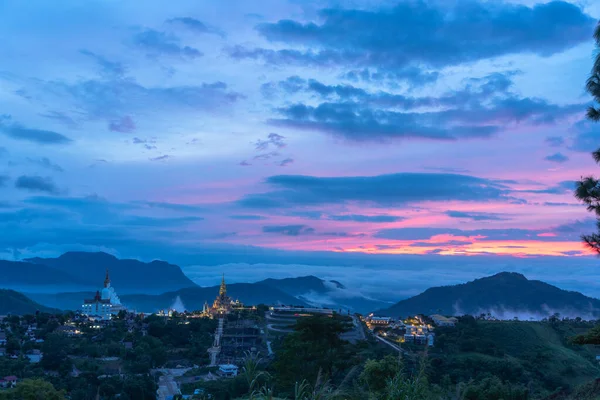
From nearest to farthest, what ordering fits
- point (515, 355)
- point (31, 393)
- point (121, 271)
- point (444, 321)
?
point (31, 393) < point (515, 355) < point (444, 321) < point (121, 271)

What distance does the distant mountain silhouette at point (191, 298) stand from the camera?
10538cm

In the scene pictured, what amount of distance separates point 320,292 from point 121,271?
8018cm

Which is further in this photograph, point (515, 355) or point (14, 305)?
point (14, 305)

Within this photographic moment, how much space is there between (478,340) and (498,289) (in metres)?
39.2

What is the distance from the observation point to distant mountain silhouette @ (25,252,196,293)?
531 ft

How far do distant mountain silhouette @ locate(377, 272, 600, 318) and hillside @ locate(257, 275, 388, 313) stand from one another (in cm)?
1927

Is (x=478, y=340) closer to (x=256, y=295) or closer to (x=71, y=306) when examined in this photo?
(x=256, y=295)

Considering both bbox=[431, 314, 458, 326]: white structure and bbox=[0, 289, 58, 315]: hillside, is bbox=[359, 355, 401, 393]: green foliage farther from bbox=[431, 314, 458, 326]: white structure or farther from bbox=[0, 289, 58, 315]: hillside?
bbox=[0, 289, 58, 315]: hillside

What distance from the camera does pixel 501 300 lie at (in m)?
71.6

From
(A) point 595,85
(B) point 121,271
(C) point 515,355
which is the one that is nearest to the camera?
(A) point 595,85

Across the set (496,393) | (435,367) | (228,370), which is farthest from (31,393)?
(435,367)

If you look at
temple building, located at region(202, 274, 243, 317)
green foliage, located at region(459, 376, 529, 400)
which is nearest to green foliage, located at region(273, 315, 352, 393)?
green foliage, located at region(459, 376, 529, 400)

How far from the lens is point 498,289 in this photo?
74688 millimetres

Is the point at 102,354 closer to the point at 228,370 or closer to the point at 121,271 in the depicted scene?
the point at 228,370
